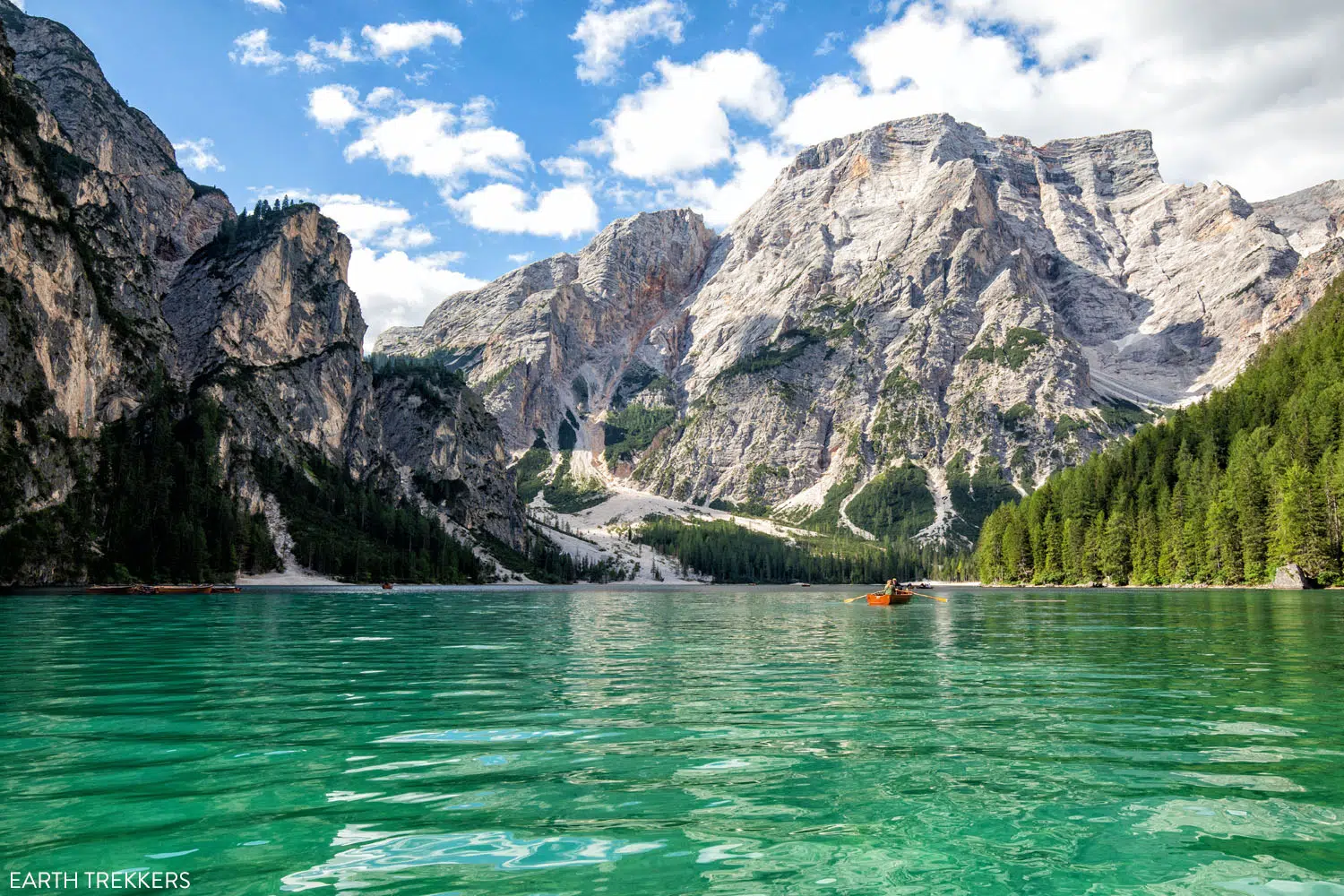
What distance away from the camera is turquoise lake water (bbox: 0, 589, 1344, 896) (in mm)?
9719

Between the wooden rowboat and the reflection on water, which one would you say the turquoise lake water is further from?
the wooden rowboat

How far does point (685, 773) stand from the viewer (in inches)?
573

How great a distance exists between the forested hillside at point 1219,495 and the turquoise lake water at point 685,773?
3605 inches

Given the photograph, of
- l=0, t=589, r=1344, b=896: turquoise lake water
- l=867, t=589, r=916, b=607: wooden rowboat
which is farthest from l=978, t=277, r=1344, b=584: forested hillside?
l=0, t=589, r=1344, b=896: turquoise lake water

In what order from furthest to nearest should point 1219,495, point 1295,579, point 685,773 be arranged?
point 1219,495, point 1295,579, point 685,773

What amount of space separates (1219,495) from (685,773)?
139 metres

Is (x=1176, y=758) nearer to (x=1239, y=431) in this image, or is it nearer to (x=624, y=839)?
(x=624, y=839)

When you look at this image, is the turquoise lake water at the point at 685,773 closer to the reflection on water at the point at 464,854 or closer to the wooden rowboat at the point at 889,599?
the reflection on water at the point at 464,854

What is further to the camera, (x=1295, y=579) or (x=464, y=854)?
(x=1295, y=579)

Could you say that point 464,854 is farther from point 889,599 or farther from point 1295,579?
point 1295,579

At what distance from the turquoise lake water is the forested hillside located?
91554mm

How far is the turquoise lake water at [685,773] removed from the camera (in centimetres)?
972

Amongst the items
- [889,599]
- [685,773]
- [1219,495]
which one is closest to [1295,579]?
[1219,495]

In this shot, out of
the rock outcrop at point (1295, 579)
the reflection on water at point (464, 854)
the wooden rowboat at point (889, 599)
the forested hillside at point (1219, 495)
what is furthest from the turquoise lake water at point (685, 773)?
the forested hillside at point (1219, 495)
